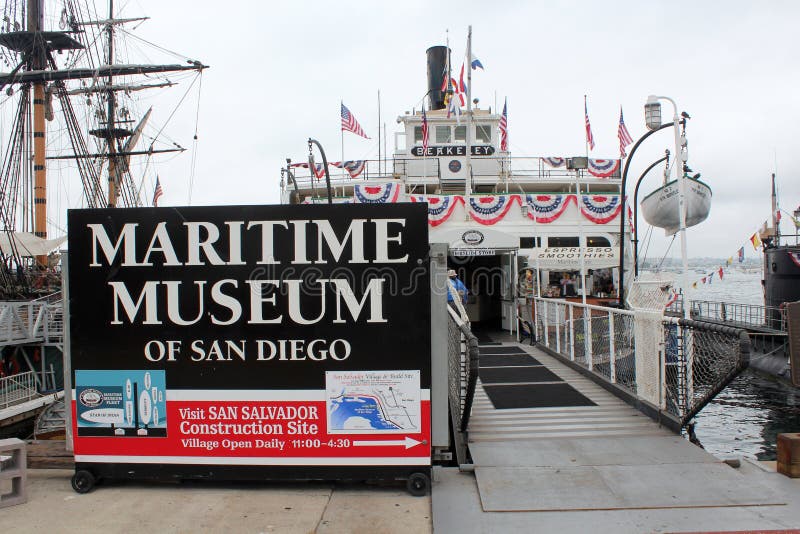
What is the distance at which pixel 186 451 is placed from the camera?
4.90 m

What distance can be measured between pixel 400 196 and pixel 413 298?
22905 mm

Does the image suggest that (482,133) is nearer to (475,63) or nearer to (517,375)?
(475,63)

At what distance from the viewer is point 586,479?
5.20m

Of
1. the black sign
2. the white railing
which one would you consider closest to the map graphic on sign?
the white railing

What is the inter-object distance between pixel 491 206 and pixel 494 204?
0.51 feet

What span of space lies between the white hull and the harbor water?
13.2 feet

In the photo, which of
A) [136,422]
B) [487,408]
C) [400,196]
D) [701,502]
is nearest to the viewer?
[701,502]

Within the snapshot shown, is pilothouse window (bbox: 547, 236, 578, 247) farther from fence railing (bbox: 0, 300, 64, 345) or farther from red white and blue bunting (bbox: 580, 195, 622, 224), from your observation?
fence railing (bbox: 0, 300, 64, 345)

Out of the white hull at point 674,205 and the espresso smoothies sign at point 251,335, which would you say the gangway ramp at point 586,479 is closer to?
the espresso smoothies sign at point 251,335

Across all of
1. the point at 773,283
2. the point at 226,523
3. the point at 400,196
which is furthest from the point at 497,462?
the point at 773,283

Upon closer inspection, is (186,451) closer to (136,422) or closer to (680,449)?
(136,422)

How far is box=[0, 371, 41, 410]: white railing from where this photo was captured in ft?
54.3

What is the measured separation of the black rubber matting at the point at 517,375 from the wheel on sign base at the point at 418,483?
4.72 metres

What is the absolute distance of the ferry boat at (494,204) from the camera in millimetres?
16594
